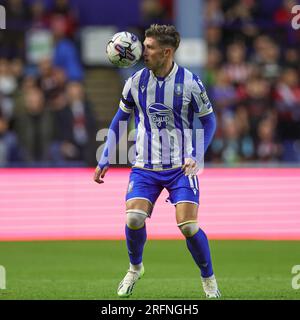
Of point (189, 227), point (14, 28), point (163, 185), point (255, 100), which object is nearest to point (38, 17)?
point (14, 28)

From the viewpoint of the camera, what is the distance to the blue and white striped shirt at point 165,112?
8.56m

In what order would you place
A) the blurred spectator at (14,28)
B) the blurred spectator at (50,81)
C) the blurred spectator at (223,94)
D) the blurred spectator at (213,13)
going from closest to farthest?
the blurred spectator at (50,81)
the blurred spectator at (223,94)
the blurred spectator at (14,28)
the blurred spectator at (213,13)

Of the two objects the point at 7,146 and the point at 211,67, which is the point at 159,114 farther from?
the point at 211,67

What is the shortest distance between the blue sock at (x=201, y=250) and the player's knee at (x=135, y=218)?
1.36 feet

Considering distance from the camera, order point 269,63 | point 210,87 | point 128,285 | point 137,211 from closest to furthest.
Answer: point 137,211 → point 128,285 → point 210,87 → point 269,63

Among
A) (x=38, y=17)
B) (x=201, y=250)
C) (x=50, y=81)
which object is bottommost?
(x=201, y=250)

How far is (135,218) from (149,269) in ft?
8.65

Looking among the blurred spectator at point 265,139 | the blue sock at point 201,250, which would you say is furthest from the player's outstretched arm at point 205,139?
the blurred spectator at point 265,139

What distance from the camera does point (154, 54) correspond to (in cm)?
850

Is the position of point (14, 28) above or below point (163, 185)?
above

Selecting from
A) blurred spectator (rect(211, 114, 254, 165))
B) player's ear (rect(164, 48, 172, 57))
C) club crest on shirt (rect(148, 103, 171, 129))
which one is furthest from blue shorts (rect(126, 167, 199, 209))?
blurred spectator (rect(211, 114, 254, 165))

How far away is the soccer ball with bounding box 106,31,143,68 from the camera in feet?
27.8

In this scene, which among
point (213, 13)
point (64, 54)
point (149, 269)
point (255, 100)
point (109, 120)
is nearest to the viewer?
point (149, 269)

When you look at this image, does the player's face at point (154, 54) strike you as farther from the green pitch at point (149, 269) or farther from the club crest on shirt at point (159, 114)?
the green pitch at point (149, 269)
